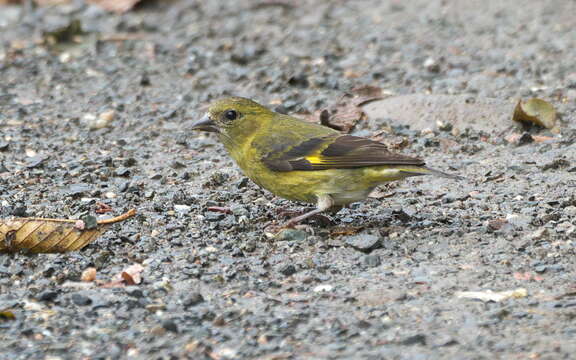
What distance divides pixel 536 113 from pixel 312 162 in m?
2.61

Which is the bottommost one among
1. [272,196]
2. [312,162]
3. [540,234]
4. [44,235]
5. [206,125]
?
[272,196]

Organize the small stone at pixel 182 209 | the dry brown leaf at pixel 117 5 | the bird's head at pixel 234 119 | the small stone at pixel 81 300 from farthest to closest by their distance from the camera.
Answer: the dry brown leaf at pixel 117 5, the bird's head at pixel 234 119, the small stone at pixel 182 209, the small stone at pixel 81 300

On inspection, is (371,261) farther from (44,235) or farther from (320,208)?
(44,235)

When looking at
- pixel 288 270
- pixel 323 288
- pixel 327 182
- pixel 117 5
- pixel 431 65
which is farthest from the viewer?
pixel 117 5

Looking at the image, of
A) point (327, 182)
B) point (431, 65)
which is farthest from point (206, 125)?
point (431, 65)

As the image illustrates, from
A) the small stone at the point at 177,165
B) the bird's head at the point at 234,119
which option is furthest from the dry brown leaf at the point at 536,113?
the small stone at the point at 177,165

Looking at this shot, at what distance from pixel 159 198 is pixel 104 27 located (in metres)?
5.24

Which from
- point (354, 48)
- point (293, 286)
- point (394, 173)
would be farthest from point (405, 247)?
point (354, 48)

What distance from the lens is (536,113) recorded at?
24.5 feet

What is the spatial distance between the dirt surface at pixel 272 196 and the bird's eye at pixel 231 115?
0.59m

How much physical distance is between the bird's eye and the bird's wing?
1.54ft

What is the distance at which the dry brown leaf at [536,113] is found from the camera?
24.3 ft

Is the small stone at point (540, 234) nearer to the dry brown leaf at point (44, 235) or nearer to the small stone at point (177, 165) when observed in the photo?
the dry brown leaf at point (44, 235)

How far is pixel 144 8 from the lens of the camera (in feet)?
38.1
